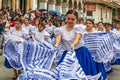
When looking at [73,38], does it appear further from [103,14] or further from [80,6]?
[103,14]

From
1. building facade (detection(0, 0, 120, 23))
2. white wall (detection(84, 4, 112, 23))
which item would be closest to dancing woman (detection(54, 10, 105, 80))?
building facade (detection(0, 0, 120, 23))

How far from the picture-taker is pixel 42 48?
7836mm

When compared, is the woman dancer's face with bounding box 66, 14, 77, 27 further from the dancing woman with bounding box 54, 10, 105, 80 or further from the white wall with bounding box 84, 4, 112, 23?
the white wall with bounding box 84, 4, 112, 23

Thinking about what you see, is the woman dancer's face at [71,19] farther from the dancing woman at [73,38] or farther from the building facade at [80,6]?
the building facade at [80,6]

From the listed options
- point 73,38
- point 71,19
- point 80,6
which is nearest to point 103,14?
point 80,6

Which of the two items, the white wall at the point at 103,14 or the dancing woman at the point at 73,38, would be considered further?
the white wall at the point at 103,14

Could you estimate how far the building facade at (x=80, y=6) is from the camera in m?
39.9

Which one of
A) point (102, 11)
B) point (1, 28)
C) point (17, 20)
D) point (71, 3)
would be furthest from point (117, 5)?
point (17, 20)

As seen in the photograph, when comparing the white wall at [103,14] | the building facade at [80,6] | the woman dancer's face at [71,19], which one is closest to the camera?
the woman dancer's face at [71,19]

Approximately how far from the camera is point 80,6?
73375 millimetres

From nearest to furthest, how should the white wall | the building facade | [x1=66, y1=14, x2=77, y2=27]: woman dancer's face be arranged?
[x1=66, y1=14, x2=77, y2=27]: woman dancer's face
the building facade
the white wall

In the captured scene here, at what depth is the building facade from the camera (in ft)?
131

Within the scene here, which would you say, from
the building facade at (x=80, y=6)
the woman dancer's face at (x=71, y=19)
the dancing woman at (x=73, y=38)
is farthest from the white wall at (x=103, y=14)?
the woman dancer's face at (x=71, y=19)

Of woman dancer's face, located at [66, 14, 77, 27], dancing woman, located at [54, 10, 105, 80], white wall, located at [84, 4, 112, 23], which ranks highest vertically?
woman dancer's face, located at [66, 14, 77, 27]
